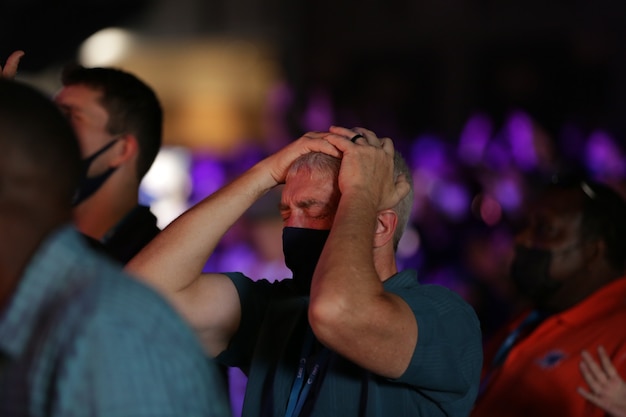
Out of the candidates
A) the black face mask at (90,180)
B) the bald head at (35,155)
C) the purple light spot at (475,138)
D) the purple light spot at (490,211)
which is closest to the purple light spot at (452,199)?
the purple light spot at (490,211)

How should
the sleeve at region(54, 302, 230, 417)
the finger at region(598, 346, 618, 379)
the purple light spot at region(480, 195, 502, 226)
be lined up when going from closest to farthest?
the sleeve at region(54, 302, 230, 417)
the finger at region(598, 346, 618, 379)
the purple light spot at region(480, 195, 502, 226)

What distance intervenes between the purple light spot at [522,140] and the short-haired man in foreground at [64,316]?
338 inches

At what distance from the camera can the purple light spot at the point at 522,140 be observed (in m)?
10.5

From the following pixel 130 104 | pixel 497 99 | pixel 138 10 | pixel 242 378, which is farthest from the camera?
pixel 138 10

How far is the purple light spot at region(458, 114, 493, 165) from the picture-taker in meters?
12.1

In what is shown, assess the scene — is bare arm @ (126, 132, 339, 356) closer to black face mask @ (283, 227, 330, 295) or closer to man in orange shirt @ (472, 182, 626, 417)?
black face mask @ (283, 227, 330, 295)

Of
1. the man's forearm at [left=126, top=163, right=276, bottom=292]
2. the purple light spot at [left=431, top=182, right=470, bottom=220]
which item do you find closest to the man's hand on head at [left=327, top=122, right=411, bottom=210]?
the man's forearm at [left=126, top=163, right=276, bottom=292]

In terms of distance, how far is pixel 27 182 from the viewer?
1.86m

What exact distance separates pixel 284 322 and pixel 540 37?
41.7ft

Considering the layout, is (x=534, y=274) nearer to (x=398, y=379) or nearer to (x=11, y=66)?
(x=398, y=379)

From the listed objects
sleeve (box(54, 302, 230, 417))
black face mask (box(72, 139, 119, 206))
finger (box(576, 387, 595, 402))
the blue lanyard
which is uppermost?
sleeve (box(54, 302, 230, 417))

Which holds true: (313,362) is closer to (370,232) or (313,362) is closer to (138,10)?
(370,232)

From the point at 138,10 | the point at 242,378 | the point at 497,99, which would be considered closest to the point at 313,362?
the point at 242,378

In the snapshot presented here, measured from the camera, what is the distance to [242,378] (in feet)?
22.2
